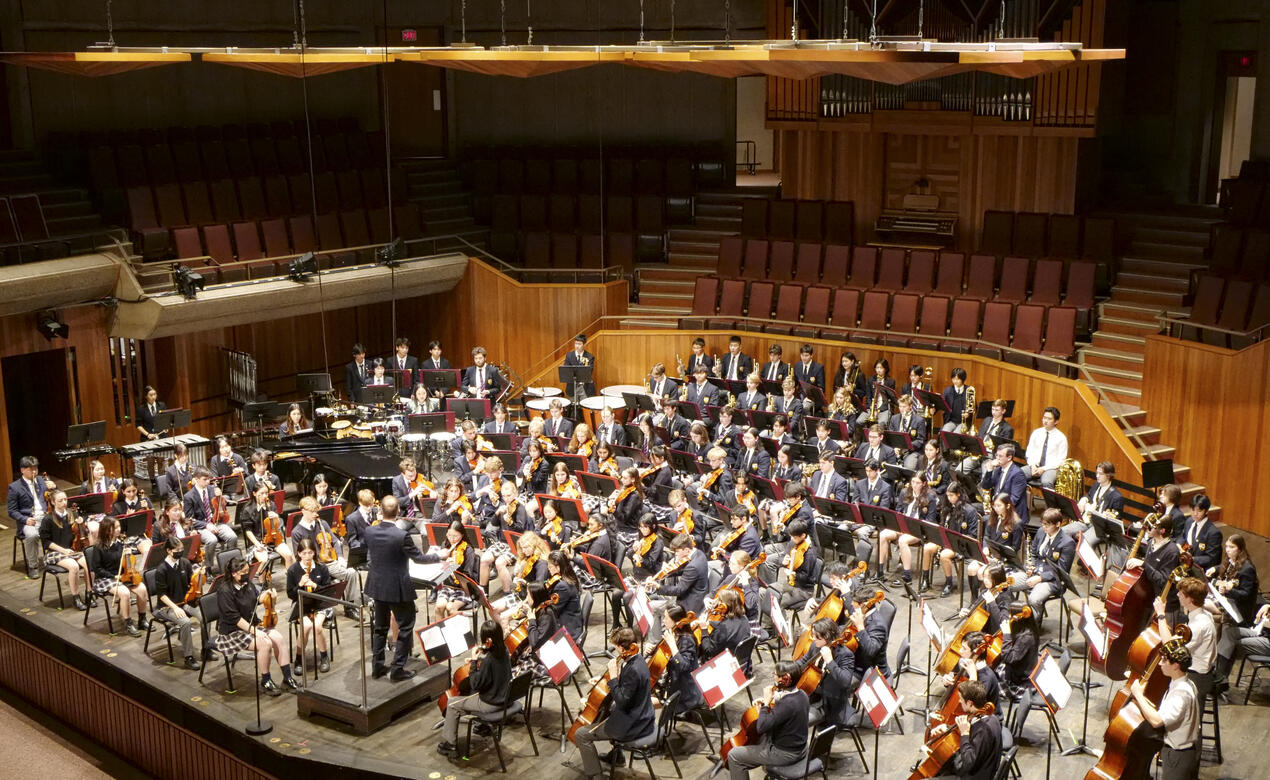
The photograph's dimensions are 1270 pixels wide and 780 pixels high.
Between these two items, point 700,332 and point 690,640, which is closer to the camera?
point 690,640

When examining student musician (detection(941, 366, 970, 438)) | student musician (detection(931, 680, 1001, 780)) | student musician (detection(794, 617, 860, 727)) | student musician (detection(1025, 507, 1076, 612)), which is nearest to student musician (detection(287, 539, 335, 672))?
student musician (detection(794, 617, 860, 727))

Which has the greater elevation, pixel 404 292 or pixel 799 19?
pixel 799 19

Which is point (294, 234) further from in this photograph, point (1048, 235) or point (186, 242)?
point (1048, 235)

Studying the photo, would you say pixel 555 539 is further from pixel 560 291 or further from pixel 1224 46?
pixel 1224 46

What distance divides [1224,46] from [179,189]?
1370 centimetres

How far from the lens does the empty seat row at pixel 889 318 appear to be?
14.2 m

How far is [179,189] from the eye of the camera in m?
16.5

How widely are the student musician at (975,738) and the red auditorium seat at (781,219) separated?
1082 cm

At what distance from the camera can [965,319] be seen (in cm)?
1474

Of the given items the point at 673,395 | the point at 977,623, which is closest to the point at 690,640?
the point at 977,623

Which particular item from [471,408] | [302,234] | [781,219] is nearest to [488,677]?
[471,408]

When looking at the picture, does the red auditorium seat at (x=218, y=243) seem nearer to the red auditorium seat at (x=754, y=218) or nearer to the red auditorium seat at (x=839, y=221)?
the red auditorium seat at (x=754, y=218)

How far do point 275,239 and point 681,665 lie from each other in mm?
10213

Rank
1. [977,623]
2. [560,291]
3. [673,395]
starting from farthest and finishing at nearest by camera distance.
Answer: [560,291] < [673,395] < [977,623]
